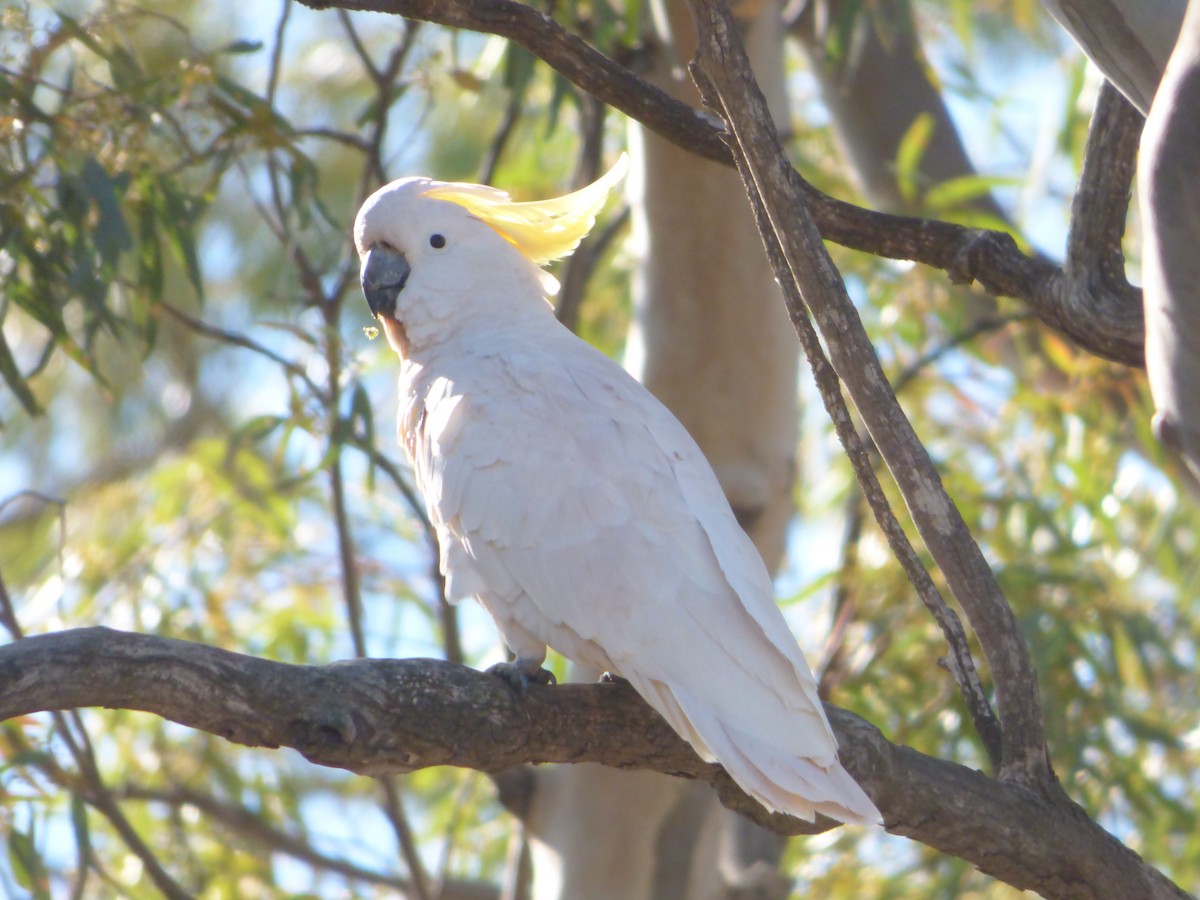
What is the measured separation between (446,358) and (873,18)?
1.49m

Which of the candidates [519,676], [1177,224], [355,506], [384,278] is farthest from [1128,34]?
[355,506]

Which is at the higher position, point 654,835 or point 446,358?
point 446,358

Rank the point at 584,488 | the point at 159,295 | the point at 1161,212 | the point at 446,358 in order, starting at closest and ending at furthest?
the point at 1161,212 < the point at 584,488 < the point at 446,358 < the point at 159,295

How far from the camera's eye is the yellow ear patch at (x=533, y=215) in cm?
197

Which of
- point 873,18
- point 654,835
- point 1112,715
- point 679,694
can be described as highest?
point 873,18

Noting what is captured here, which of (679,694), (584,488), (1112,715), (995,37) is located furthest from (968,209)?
(995,37)

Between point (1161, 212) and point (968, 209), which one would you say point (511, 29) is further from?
point (968, 209)

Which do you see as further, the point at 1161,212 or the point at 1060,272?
the point at 1060,272

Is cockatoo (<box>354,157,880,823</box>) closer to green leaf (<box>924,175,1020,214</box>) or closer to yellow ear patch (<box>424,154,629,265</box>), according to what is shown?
yellow ear patch (<box>424,154,629,265</box>)

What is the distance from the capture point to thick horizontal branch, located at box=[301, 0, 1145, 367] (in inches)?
56.6

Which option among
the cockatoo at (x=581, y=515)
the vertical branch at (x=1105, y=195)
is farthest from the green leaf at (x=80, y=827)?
the vertical branch at (x=1105, y=195)

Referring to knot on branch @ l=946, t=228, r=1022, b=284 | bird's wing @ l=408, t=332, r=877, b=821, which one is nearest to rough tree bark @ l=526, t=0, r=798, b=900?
bird's wing @ l=408, t=332, r=877, b=821

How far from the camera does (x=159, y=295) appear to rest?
7.14 feet

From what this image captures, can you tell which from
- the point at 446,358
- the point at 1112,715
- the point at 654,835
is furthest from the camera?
the point at 1112,715
